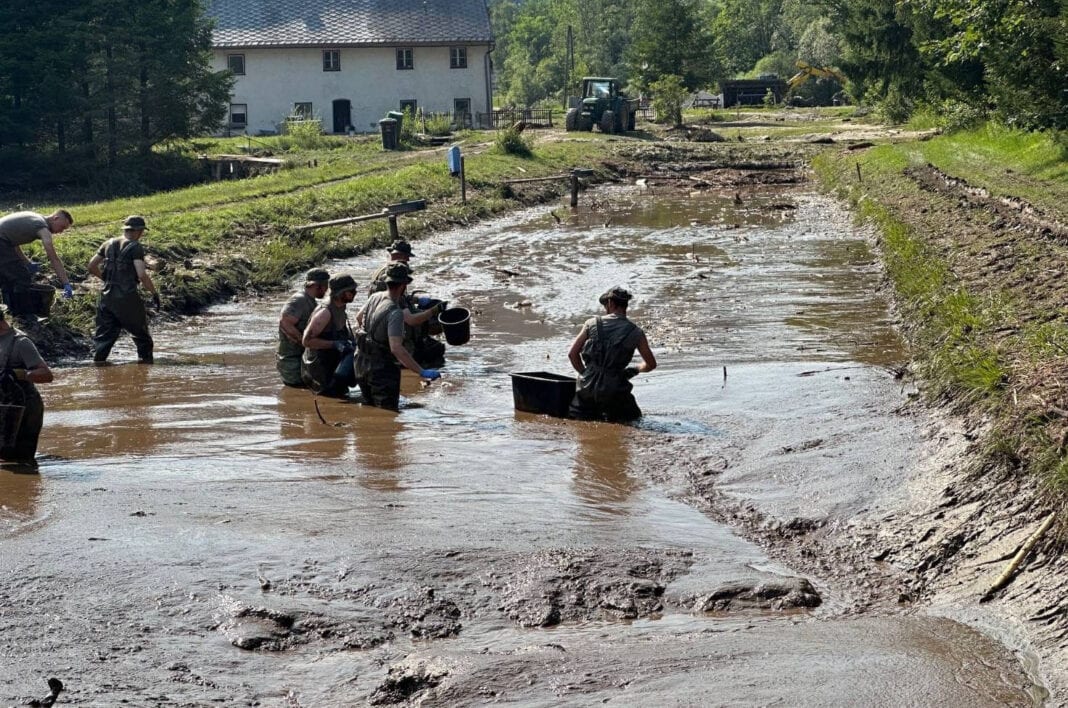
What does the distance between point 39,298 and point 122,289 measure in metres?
1.28

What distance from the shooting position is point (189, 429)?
39.7 ft

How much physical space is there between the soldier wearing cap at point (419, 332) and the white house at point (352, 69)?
166 feet

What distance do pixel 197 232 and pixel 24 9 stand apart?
24213 mm

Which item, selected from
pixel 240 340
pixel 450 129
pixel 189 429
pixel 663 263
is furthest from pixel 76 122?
pixel 189 429

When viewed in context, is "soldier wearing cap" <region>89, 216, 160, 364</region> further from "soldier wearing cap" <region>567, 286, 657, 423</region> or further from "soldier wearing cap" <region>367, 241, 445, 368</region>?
"soldier wearing cap" <region>567, 286, 657, 423</region>

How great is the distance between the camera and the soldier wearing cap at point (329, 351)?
1334 centimetres

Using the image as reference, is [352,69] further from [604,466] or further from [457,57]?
[604,466]

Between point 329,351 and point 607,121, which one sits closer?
point 329,351

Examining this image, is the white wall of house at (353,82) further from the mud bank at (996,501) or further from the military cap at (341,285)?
the mud bank at (996,501)

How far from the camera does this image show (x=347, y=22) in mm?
64875

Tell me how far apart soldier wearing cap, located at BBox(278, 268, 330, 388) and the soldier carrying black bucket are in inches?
142

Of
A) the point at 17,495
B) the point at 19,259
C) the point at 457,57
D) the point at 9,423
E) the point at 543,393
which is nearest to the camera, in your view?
the point at 17,495

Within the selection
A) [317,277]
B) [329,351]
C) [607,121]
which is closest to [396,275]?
[329,351]

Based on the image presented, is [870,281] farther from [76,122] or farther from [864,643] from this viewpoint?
[76,122]
